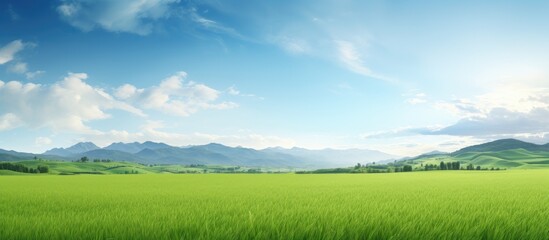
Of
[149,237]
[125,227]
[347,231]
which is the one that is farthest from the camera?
[125,227]

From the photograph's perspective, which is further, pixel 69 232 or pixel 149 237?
pixel 69 232

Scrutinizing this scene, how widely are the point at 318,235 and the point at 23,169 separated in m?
185

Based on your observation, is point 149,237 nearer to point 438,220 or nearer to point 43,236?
point 43,236

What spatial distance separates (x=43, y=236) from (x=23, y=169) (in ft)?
598

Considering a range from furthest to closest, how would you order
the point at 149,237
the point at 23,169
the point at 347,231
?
the point at 23,169
the point at 347,231
the point at 149,237

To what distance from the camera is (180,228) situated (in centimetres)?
600

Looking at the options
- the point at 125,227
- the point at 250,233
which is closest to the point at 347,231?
the point at 250,233

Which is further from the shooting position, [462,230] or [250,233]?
[462,230]

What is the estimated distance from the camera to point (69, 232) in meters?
5.82

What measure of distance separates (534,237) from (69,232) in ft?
21.3

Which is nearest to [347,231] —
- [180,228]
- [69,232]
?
[180,228]

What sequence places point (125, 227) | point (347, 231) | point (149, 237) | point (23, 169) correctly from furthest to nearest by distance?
point (23, 169) < point (125, 227) < point (347, 231) < point (149, 237)

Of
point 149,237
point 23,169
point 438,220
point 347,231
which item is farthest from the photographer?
point 23,169

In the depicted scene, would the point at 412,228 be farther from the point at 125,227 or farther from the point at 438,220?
the point at 125,227
